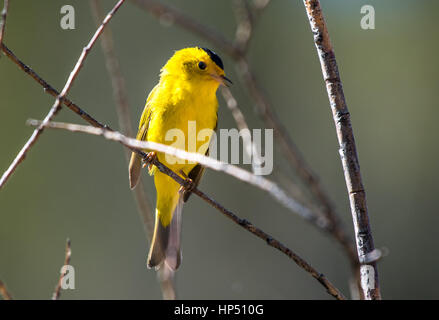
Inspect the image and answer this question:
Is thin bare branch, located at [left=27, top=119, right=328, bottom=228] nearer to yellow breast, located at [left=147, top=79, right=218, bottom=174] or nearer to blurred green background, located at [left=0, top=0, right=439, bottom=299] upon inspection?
yellow breast, located at [left=147, top=79, right=218, bottom=174]

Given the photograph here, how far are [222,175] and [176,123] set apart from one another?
169 inches

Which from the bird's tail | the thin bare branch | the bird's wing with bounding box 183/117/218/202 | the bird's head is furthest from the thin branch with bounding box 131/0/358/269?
the bird's tail

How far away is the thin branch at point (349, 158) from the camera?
1671 mm

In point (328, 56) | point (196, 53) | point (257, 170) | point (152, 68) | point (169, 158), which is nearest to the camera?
point (328, 56)

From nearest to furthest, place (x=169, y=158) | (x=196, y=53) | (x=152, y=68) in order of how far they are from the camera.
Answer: (x=169, y=158)
(x=196, y=53)
(x=152, y=68)

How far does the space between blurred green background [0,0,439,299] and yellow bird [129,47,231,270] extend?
322 cm

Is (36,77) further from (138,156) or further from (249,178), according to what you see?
(138,156)

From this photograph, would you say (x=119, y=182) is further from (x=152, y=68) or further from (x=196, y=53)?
(x=196, y=53)

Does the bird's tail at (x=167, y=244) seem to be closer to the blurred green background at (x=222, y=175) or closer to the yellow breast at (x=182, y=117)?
the yellow breast at (x=182, y=117)

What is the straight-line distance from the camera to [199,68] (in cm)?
393

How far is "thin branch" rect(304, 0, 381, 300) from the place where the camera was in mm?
1671
